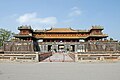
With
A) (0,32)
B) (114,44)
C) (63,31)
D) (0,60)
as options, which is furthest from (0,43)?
(0,60)

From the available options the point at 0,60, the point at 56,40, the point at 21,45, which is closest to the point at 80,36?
the point at 56,40

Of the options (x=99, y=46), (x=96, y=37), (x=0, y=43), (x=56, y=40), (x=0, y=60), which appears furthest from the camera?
(x=0, y=43)

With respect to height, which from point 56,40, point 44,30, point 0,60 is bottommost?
point 0,60

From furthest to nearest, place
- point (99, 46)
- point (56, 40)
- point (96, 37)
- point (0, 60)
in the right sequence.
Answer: point (56, 40) < point (96, 37) < point (99, 46) < point (0, 60)

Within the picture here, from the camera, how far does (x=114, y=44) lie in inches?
1714

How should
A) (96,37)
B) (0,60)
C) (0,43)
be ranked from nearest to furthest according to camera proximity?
(0,60) < (96,37) < (0,43)

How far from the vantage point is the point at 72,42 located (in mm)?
57688

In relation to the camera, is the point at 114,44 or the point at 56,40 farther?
the point at 56,40

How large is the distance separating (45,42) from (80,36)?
500 inches

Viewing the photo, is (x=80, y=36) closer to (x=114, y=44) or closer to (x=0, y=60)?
(x=114, y=44)

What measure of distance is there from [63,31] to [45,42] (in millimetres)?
7727

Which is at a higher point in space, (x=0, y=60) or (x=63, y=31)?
(x=63, y=31)

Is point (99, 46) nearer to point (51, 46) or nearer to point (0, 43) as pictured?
point (51, 46)

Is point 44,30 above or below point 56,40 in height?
above
